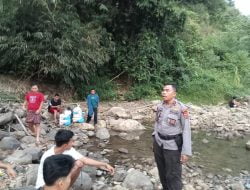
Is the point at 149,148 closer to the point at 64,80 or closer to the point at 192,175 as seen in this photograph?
the point at 192,175

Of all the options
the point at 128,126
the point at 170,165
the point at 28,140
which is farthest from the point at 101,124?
the point at 170,165

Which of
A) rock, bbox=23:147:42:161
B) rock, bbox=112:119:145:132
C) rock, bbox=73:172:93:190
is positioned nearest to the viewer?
rock, bbox=73:172:93:190

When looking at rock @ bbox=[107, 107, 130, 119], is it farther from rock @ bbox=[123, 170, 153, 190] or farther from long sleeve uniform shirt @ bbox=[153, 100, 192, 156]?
long sleeve uniform shirt @ bbox=[153, 100, 192, 156]

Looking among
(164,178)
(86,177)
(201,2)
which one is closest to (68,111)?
(86,177)

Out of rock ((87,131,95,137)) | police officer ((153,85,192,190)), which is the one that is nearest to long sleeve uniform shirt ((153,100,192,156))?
police officer ((153,85,192,190))

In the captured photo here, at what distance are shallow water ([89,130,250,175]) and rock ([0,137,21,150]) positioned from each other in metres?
2.09

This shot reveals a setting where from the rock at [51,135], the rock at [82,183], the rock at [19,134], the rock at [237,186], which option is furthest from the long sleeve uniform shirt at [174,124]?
the rock at [51,135]

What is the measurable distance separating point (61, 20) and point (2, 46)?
2.39 meters

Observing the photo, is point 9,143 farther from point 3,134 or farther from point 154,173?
point 154,173

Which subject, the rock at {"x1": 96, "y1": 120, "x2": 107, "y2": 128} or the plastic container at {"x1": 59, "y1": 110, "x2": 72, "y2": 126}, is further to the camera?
the rock at {"x1": 96, "y1": 120, "x2": 107, "y2": 128}

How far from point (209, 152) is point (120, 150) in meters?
2.74

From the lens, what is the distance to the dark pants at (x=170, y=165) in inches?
212

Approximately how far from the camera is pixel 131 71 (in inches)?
691

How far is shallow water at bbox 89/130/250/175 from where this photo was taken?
9477 mm
